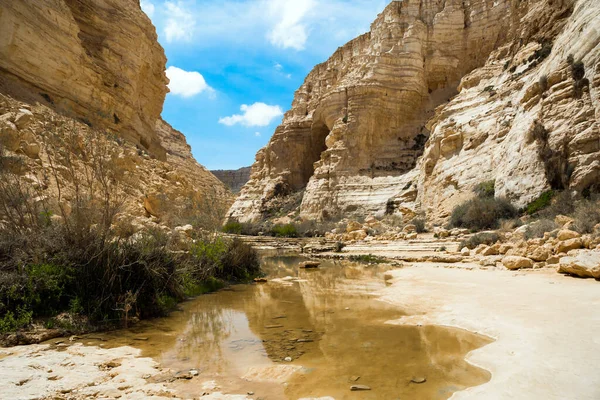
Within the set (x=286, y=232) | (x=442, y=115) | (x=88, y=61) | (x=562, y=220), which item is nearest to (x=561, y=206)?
(x=562, y=220)

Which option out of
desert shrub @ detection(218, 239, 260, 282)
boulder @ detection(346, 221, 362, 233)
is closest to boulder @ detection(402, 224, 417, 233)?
boulder @ detection(346, 221, 362, 233)

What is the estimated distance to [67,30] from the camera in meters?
20.0

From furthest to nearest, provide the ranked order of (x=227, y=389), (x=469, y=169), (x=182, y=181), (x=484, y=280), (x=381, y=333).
Answer: 1. (x=182, y=181)
2. (x=469, y=169)
3. (x=484, y=280)
4. (x=381, y=333)
5. (x=227, y=389)

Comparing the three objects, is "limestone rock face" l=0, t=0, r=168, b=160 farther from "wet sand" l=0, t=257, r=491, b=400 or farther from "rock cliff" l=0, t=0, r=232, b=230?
"wet sand" l=0, t=257, r=491, b=400

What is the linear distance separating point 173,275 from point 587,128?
44.8ft

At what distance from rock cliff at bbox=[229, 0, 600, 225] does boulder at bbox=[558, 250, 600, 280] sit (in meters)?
7.08

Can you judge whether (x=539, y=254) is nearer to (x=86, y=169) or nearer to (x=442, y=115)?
(x=86, y=169)

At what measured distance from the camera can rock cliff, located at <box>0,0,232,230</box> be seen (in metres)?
12.6

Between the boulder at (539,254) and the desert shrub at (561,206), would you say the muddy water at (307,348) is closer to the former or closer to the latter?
the boulder at (539,254)

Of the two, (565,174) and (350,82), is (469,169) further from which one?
(350,82)

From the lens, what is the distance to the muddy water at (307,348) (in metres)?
2.76

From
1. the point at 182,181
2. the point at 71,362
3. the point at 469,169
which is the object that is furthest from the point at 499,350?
the point at 182,181

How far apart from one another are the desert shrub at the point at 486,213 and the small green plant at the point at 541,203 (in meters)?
0.68

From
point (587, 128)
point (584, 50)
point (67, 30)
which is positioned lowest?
point (587, 128)
